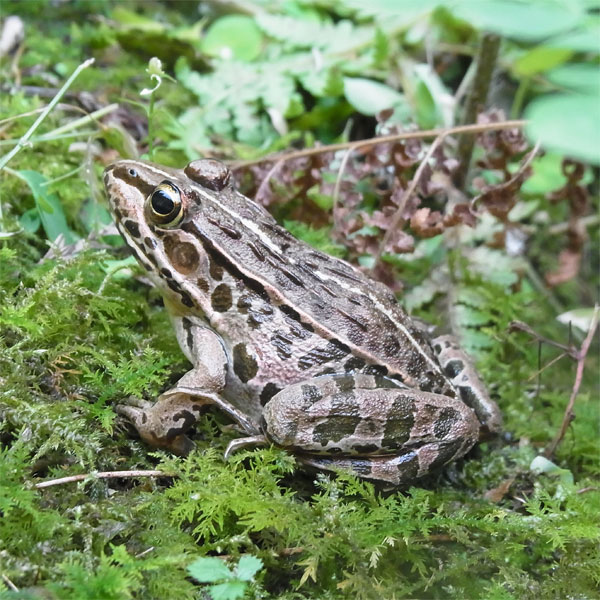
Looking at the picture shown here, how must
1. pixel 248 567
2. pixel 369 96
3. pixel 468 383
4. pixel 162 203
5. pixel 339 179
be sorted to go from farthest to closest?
pixel 369 96 < pixel 339 179 < pixel 468 383 < pixel 162 203 < pixel 248 567

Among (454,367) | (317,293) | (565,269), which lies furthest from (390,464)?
(565,269)

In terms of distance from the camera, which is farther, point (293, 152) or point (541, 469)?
point (293, 152)

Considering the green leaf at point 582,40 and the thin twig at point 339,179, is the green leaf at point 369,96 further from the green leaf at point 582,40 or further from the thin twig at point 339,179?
the green leaf at point 582,40

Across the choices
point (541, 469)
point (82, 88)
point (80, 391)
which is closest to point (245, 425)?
point (80, 391)

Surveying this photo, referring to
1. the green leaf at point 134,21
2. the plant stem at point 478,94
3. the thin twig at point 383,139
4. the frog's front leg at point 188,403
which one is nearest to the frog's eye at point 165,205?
the frog's front leg at point 188,403

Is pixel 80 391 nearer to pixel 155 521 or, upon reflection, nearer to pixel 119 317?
pixel 119 317

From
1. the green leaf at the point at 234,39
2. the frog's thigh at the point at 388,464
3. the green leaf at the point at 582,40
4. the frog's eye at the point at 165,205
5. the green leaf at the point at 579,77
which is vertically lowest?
the frog's thigh at the point at 388,464

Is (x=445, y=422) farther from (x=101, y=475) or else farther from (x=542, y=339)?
(x=101, y=475)
